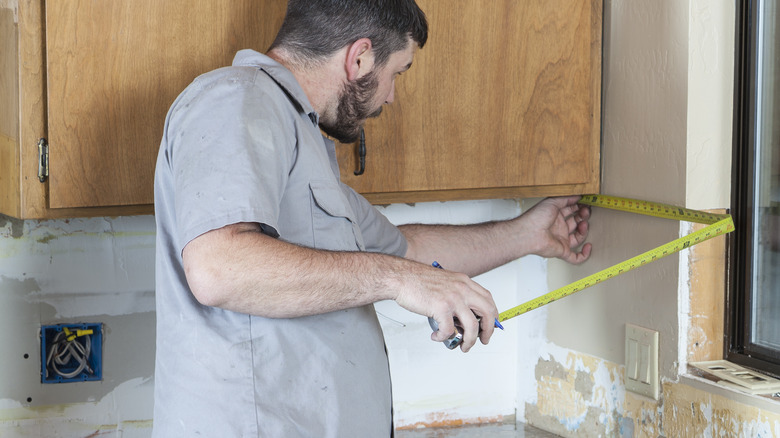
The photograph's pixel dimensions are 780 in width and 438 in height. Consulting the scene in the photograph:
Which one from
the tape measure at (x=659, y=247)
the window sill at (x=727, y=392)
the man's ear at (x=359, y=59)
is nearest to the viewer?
the man's ear at (x=359, y=59)

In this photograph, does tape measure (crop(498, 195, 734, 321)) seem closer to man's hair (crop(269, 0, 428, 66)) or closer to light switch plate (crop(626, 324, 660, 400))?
light switch plate (crop(626, 324, 660, 400))

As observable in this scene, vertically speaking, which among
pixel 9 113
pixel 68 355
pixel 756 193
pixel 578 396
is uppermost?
pixel 9 113

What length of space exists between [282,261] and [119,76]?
0.61m

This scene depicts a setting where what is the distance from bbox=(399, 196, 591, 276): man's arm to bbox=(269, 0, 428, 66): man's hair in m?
0.59

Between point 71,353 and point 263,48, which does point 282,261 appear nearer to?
point 263,48

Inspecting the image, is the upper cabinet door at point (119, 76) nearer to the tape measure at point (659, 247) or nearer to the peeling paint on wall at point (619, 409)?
the tape measure at point (659, 247)

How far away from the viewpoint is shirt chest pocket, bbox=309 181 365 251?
120 cm

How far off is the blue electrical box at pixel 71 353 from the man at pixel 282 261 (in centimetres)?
65

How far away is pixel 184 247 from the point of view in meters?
1.06

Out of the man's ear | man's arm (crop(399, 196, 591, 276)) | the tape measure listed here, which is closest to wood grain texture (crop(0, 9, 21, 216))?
the man's ear

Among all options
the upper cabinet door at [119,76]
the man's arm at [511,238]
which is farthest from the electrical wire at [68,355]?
the man's arm at [511,238]

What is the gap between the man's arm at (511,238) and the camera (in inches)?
72.4

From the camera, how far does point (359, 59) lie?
133 centimetres

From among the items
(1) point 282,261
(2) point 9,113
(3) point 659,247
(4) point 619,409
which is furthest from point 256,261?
(4) point 619,409
